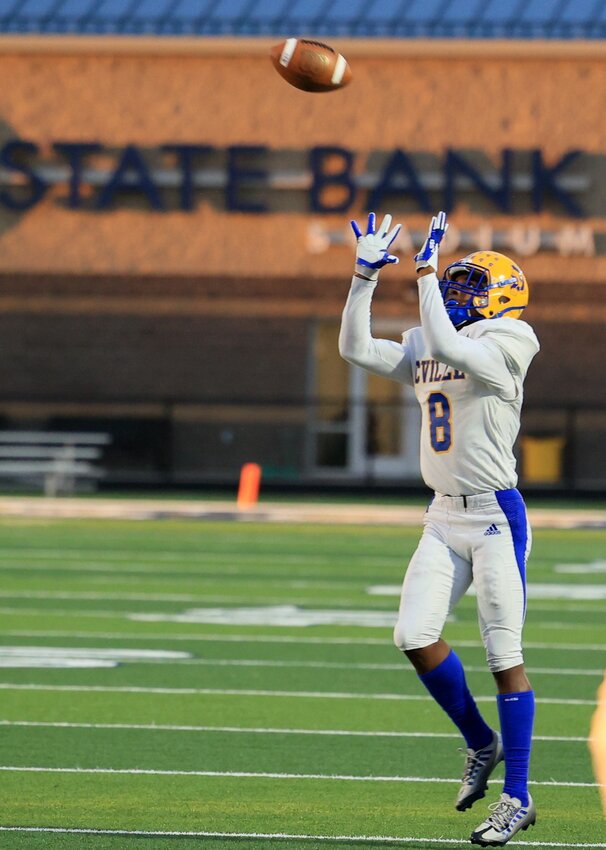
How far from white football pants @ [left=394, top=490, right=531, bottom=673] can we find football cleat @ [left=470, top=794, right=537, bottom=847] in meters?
0.49

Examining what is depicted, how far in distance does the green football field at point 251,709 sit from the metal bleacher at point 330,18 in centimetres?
1374

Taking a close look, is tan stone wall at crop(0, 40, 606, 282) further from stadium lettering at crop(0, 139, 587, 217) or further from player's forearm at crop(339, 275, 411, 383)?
player's forearm at crop(339, 275, 411, 383)

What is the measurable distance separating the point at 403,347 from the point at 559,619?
7083 mm

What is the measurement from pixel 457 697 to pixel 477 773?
0.30 m

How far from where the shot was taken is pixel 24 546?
1903 cm

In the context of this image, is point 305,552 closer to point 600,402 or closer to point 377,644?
point 377,644

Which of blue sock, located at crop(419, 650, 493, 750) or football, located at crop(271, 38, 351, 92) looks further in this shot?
football, located at crop(271, 38, 351, 92)

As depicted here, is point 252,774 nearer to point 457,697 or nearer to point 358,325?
point 457,697

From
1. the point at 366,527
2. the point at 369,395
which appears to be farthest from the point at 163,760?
the point at 369,395

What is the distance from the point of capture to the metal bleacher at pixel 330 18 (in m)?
28.8

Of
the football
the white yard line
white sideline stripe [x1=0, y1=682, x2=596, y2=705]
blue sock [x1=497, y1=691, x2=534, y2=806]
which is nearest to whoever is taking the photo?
blue sock [x1=497, y1=691, x2=534, y2=806]

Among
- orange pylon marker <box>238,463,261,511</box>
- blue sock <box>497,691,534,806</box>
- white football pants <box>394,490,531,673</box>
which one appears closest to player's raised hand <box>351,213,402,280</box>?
white football pants <box>394,490,531,673</box>

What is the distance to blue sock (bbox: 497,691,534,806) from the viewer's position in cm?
624

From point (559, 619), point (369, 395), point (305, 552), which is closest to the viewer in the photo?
point (559, 619)
